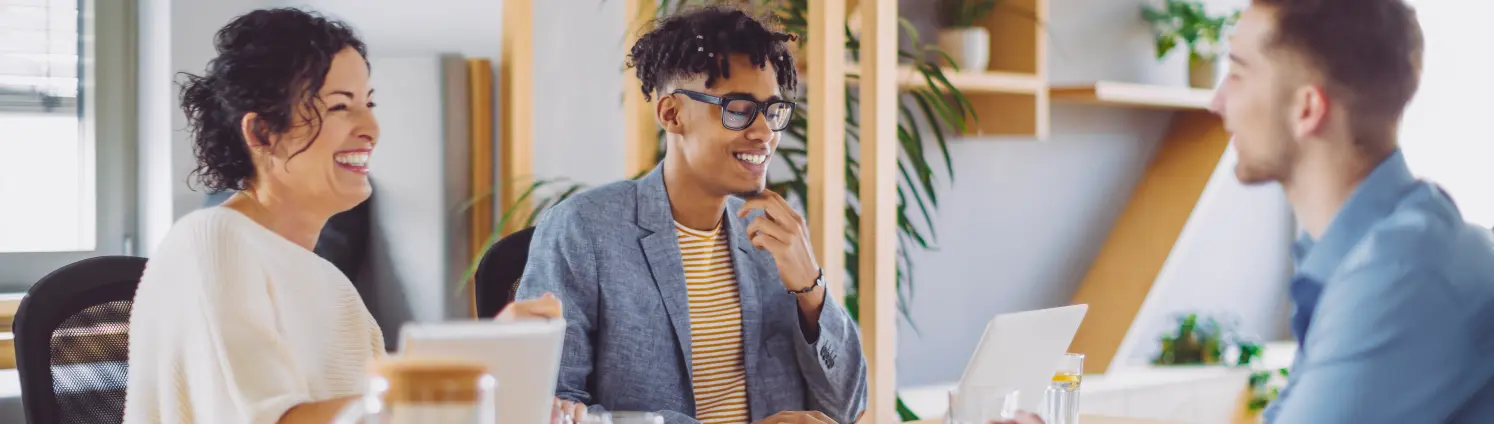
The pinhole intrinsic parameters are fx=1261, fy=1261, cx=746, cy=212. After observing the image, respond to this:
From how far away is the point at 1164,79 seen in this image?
454 cm

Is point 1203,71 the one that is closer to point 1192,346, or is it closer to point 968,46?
point 1192,346

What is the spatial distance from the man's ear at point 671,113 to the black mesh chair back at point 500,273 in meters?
0.28

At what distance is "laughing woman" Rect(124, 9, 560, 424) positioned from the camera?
1.24m

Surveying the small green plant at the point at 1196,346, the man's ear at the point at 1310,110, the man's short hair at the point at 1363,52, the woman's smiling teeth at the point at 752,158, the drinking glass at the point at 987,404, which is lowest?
the small green plant at the point at 1196,346

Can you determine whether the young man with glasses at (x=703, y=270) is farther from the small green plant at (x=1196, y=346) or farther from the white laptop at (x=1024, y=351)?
the small green plant at (x=1196, y=346)

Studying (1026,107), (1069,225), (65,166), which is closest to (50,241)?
(65,166)

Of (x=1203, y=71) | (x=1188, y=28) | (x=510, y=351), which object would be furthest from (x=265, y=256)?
(x=1203, y=71)

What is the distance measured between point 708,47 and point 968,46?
1755 mm

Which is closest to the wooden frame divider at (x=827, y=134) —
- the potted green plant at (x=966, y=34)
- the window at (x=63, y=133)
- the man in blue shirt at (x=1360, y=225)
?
the potted green plant at (x=966, y=34)

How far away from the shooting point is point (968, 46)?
11.6 feet

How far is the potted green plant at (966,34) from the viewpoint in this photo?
11.6 ft

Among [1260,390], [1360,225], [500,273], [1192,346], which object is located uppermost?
[1360,225]

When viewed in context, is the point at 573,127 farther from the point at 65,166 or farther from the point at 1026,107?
the point at 1026,107

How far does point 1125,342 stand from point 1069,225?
0.46 m
